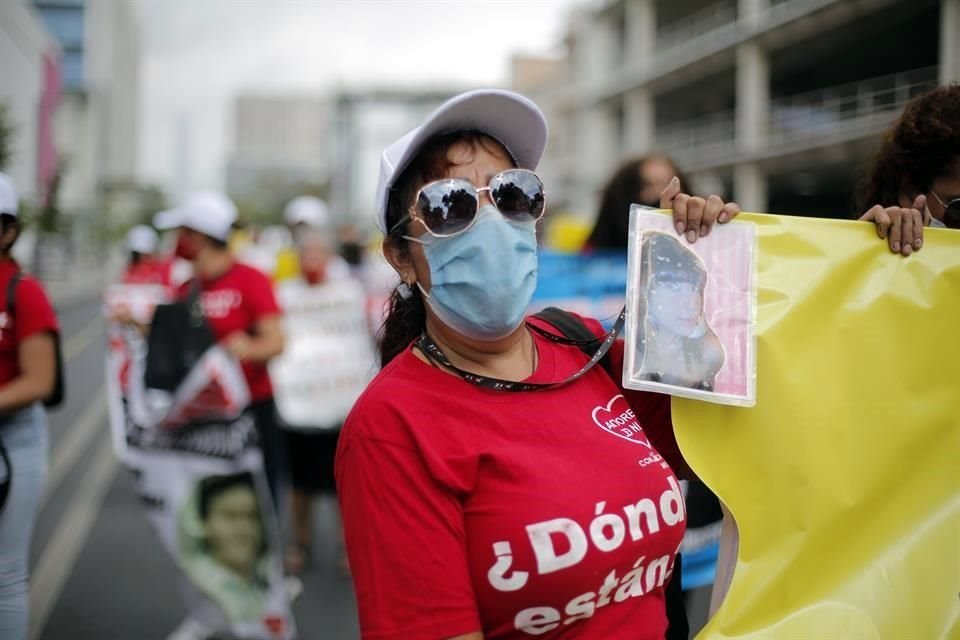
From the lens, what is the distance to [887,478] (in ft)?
5.57

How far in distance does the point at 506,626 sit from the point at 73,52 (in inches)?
3049

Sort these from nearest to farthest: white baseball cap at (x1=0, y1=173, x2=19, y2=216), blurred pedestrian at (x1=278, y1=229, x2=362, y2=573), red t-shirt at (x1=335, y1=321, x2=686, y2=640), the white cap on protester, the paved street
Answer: red t-shirt at (x1=335, y1=321, x2=686, y2=640) → white baseball cap at (x1=0, y1=173, x2=19, y2=216) → the paved street → blurred pedestrian at (x1=278, y1=229, x2=362, y2=573) → the white cap on protester

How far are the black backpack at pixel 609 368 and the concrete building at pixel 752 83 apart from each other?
33.9 ft

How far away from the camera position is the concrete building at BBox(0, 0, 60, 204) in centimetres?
430

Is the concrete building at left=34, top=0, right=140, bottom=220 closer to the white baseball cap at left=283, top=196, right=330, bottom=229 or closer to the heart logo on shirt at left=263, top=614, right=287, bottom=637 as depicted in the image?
the white baseball cap at left=283, top=196, right=330, bottom=229

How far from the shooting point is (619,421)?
171 centimetres

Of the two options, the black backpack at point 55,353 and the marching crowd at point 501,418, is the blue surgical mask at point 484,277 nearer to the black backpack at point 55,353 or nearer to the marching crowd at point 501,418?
the marching crowd at point 501,418

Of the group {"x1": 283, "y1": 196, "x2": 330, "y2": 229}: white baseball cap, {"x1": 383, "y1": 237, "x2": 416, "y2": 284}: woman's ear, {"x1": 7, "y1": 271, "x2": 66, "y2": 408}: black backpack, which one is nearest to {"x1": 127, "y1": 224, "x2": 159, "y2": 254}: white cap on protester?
{"x1": 283, "y1": 196, "x2": 330, "y2": 229}: white baseball cap

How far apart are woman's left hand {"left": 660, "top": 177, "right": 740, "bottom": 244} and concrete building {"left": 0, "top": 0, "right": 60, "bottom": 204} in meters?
3.42

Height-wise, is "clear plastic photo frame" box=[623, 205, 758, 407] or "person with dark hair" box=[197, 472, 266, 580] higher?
"clear plastic photo frame" box=[623, 205, 758, 407]

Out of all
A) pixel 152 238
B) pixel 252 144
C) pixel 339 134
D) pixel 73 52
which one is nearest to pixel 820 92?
pixel 152 238

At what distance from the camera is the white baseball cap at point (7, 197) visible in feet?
9.93

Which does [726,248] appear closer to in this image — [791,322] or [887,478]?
[791,322]

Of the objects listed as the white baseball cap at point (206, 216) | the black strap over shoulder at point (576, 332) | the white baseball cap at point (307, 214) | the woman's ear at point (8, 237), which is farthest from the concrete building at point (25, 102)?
the black strap over shoulder at point (576, 332)
